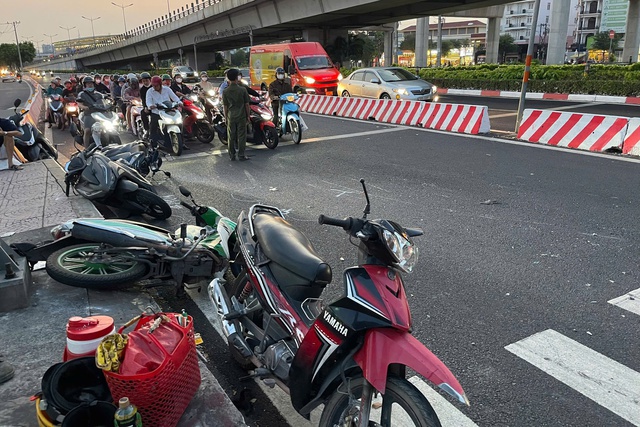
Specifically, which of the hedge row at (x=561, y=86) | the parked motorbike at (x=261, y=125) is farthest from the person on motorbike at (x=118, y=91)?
the hedge row at (x=561, y=86)

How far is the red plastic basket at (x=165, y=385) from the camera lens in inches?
94.7

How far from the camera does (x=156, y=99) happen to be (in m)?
11.4

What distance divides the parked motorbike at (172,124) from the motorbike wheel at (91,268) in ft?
23.5

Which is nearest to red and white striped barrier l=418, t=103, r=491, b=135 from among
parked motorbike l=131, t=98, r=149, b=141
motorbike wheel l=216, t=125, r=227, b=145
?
motorbike wheel l=216, t=125, r=227, b=145

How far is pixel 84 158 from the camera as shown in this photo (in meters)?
6.68

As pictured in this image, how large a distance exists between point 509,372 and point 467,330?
0.55 m

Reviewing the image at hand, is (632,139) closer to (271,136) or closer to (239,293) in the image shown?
(271,136)

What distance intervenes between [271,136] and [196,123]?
2409 mm

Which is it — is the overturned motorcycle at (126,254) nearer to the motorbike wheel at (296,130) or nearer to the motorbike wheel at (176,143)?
the motorbike wheel at (176,143)

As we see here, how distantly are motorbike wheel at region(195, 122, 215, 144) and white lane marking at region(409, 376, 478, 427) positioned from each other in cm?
1078

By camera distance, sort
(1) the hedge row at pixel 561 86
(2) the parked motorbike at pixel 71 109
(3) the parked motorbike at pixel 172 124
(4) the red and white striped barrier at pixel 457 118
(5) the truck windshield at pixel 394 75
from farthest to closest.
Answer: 1. (1) the hedge row at pixel 561 86
2. (5) the truck windshield at pixel 394 75
3. (2) the parked motorbike at pixel 71 109
4. (4) the red and white striped barrier at pixel 457 118
5. (3) the parked motorbike at pixel 172 124

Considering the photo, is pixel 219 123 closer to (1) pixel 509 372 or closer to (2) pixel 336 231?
(2) pixel 336 231

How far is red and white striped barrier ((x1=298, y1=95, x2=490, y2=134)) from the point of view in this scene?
1299 centimetres

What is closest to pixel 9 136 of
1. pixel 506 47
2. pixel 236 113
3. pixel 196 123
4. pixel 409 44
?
pixel 236 113
